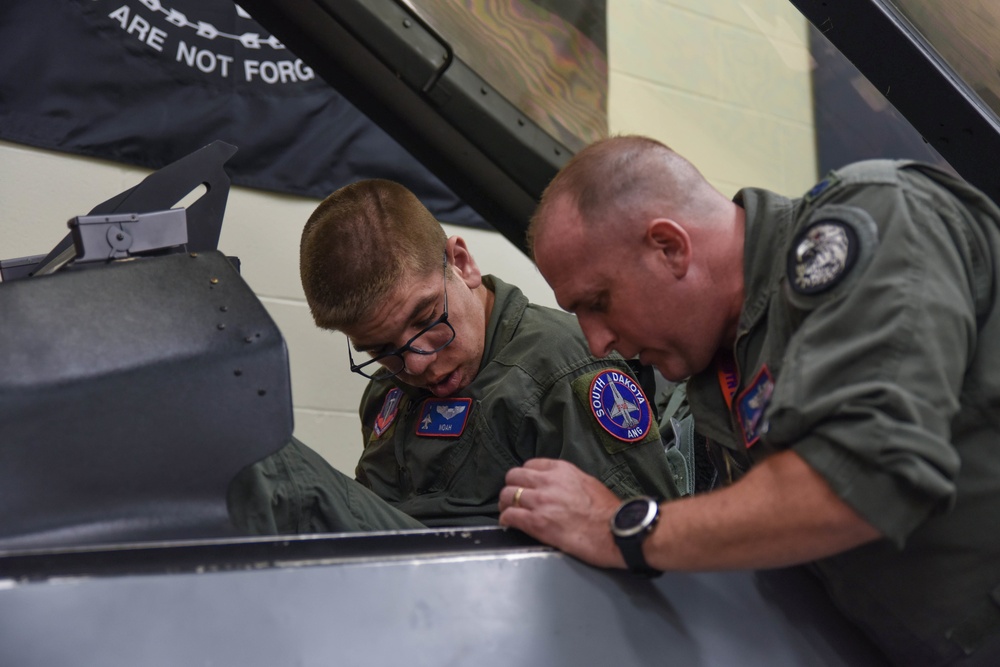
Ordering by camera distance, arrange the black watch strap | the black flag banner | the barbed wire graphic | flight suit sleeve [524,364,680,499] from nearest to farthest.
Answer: the black watch strap < flight suit sleeve [524,364,680,499] < the black flag banner < the barbed wire graphic

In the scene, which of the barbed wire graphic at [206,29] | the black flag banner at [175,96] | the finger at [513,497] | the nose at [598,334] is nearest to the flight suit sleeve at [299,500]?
the finger at [513,497]

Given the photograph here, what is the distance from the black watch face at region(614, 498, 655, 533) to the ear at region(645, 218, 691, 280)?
28 centimetres

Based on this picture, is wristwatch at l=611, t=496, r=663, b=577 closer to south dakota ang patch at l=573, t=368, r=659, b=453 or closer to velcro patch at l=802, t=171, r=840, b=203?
velcro patch at l=802, t=171, r=840, b=203

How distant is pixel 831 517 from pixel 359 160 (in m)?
1.93

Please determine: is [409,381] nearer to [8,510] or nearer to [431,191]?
[8,510]

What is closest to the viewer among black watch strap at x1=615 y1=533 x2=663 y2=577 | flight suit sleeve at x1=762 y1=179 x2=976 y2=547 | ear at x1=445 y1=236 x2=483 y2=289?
flight suit sleeve at x1=762 y1=179 x2=976 y2=547

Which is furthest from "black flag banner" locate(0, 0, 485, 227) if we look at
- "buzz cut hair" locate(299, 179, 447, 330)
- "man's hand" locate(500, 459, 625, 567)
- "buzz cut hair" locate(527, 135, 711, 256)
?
"man's hand" locate(500, 459, 625, 567)

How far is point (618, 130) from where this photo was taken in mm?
1788

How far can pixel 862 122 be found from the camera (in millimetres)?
1449

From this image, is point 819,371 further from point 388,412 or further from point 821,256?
point 388,412

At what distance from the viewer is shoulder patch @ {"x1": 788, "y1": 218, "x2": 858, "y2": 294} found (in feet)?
2.65

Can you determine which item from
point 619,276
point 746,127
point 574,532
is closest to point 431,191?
point 746,127

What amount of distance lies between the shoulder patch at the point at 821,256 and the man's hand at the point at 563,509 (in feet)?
0.91

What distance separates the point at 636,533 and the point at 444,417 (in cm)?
74
